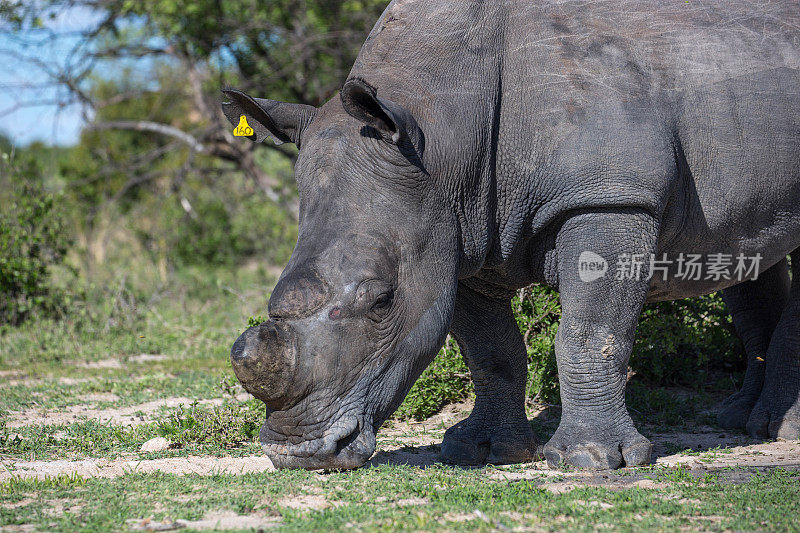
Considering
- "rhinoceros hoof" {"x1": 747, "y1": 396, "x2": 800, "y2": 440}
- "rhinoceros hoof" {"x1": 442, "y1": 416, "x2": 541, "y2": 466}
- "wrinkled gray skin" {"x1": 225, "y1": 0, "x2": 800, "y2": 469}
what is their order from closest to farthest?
"wrinkled gray skin" {"x1": 225, "y1": 0, "x2": 800, "y2": 469}, "rhinoceros hoof" {"x1": 442, "y1": 416, "x2": 541, "y2": 466}, "rhinoceros hoof" {"x1": 747, "y1": 396, "x2": 800, "y2": 440}

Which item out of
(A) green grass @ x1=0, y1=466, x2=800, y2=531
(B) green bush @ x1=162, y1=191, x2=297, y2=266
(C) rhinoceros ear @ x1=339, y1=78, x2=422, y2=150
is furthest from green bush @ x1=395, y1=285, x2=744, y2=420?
(B) green bush @ x1=162, y1=191, x2=297, y2=266

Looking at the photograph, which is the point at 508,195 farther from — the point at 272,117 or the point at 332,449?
the point at 332,449

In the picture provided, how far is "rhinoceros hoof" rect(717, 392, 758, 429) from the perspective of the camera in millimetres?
5719

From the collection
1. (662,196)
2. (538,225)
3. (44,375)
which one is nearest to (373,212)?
(538,225)

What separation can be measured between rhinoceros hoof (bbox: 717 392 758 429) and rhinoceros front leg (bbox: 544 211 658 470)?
5.12ft

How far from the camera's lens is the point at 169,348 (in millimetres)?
8500

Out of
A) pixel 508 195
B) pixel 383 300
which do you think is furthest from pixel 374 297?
pixel 508 195

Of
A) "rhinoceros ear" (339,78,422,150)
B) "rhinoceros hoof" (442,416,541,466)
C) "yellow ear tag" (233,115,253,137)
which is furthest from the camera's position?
"rhinoceros hoof" (442,416,541,466)

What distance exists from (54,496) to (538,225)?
8.39 feet

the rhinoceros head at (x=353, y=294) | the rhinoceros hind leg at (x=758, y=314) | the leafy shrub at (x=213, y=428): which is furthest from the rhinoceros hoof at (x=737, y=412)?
the leafy shrub at (x=213, y=428)

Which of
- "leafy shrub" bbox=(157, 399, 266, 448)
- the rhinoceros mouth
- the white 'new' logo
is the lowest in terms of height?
"leafy shrub" bbox=(157, 399, 266, 448)

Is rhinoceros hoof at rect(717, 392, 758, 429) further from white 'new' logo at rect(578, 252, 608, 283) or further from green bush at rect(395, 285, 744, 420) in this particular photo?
white 'new' logo at rect(578, 252, 608, 283)

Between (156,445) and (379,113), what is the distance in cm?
229

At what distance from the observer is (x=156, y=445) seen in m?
4.93
